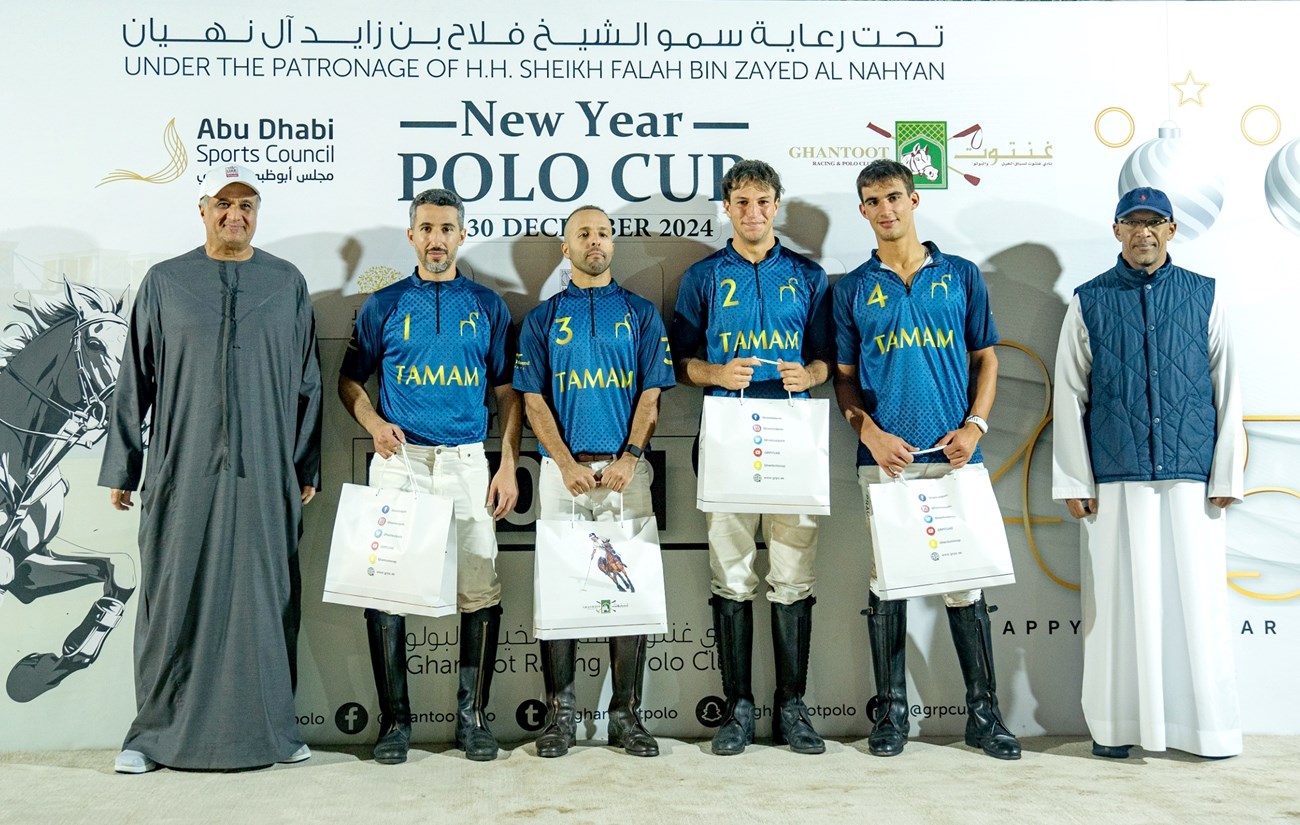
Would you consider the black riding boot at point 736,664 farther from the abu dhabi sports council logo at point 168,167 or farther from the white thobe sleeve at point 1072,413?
the abu dhabi sports council logo at point 168,167

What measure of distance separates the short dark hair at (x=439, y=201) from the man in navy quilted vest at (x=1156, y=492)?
206 centimetres

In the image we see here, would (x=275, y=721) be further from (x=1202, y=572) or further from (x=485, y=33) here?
(x=1202, y=572)

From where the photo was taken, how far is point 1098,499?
147 inches

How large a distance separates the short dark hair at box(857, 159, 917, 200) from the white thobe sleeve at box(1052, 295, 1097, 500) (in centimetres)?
69

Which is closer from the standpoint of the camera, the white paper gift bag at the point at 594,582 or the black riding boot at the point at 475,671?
the white paper gift bag at the point at 594,582

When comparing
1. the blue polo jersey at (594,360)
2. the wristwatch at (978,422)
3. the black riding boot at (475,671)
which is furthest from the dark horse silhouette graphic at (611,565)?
the wristwatch at (978,422)

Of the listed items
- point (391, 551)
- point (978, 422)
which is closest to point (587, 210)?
point (391, 551)

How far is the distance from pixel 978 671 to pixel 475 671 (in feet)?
5.31

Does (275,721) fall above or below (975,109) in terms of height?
below

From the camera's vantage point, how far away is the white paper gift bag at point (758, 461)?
3549 millimetres

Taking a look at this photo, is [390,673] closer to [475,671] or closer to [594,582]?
[475,671]

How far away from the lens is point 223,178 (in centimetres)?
364

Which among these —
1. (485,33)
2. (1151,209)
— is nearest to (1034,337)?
(1151,209)

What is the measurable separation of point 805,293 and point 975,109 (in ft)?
3.35
